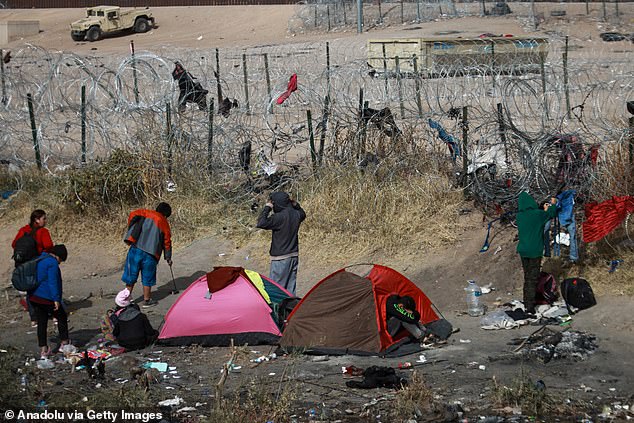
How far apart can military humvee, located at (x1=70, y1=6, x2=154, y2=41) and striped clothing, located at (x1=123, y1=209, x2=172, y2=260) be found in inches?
1230

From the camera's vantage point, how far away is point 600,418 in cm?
788

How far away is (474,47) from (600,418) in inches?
861

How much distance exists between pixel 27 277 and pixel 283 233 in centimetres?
279

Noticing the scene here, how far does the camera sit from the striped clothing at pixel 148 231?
11.3 meters

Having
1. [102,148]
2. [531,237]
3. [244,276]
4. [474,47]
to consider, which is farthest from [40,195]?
[474,47]

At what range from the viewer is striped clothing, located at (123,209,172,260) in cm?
1133

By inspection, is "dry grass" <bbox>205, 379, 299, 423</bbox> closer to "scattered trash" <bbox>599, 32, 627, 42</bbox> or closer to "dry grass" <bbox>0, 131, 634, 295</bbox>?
"dry grass" <bbox>0, 131, 634, 295</bbox>

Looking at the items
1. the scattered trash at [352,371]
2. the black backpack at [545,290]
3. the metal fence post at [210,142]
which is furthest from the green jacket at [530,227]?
the metal fence post at [210,142]

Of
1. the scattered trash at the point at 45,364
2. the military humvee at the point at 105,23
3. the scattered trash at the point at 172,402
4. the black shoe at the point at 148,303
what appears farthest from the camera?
the military humvee at the point at 105,23

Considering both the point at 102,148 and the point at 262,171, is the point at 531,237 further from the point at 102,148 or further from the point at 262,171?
the point at 102,148

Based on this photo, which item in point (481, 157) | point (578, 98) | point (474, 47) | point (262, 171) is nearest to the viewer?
point (481, 157)

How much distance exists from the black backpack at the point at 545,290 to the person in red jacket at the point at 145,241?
4.19 metres

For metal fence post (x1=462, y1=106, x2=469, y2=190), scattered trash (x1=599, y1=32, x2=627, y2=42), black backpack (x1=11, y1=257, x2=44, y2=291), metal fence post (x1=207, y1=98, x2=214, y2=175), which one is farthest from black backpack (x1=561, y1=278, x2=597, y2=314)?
scattered trash (x1=599, y1=32, x2=627, y2=42)

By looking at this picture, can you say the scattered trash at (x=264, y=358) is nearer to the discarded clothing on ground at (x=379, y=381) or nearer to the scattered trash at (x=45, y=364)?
the discarded clothing on ground at (x=379, y=381)
